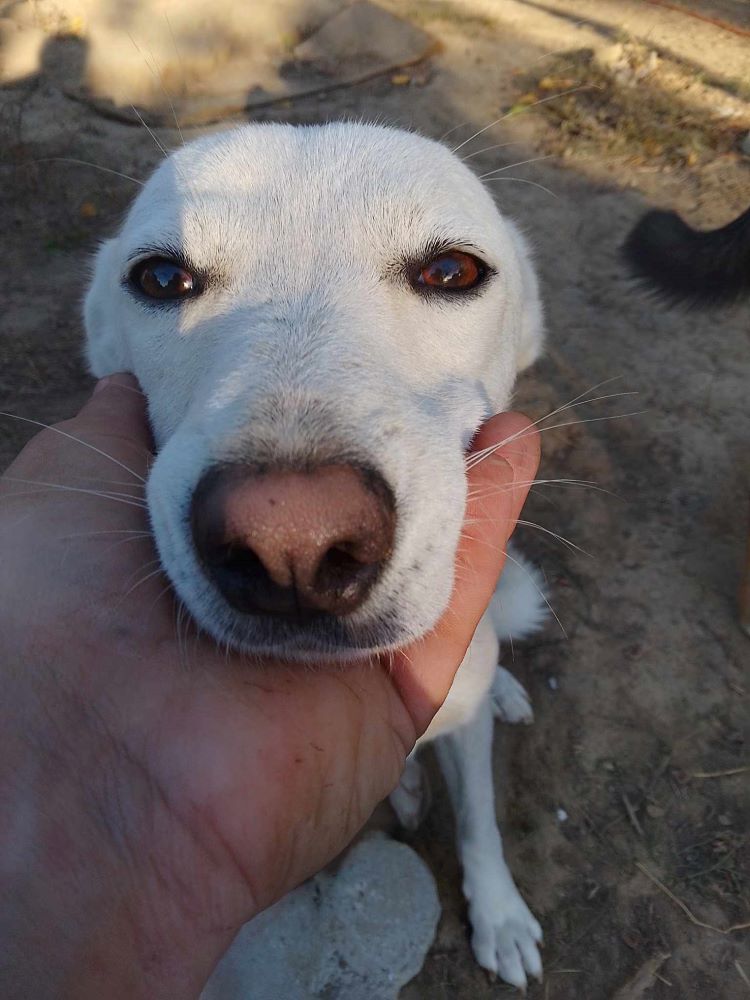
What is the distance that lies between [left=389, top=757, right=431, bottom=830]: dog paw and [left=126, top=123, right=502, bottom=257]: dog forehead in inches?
90.9

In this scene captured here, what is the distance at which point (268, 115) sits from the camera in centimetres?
745

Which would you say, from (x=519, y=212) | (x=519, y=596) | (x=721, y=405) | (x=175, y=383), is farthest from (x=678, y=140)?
(x=175, y=383)

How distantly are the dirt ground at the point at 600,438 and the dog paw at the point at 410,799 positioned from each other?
Answer: 0.35ft

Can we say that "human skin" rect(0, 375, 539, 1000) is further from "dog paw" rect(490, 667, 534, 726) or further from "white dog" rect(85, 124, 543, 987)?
"dog paw" rect(490, 667, 534, 726)

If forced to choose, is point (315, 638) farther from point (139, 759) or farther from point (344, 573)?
point (139, 759)

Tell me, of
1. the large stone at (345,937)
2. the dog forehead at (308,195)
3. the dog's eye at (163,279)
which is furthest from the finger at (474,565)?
the large stone at (345,937)

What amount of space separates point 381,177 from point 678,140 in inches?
234

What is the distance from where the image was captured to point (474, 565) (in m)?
1.93

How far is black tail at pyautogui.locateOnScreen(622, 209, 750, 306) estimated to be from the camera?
3.89 m

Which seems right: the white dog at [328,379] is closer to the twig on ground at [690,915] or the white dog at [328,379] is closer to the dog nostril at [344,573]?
the dog nostril at [344,573]

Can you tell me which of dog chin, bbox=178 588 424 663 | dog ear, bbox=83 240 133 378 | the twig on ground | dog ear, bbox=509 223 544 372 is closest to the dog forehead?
dog ear, bbox=83 240 133 378

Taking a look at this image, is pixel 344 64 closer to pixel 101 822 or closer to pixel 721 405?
pixel 721 405

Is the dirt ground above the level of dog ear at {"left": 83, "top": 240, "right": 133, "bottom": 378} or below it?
below

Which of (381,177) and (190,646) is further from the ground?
(381,177)
